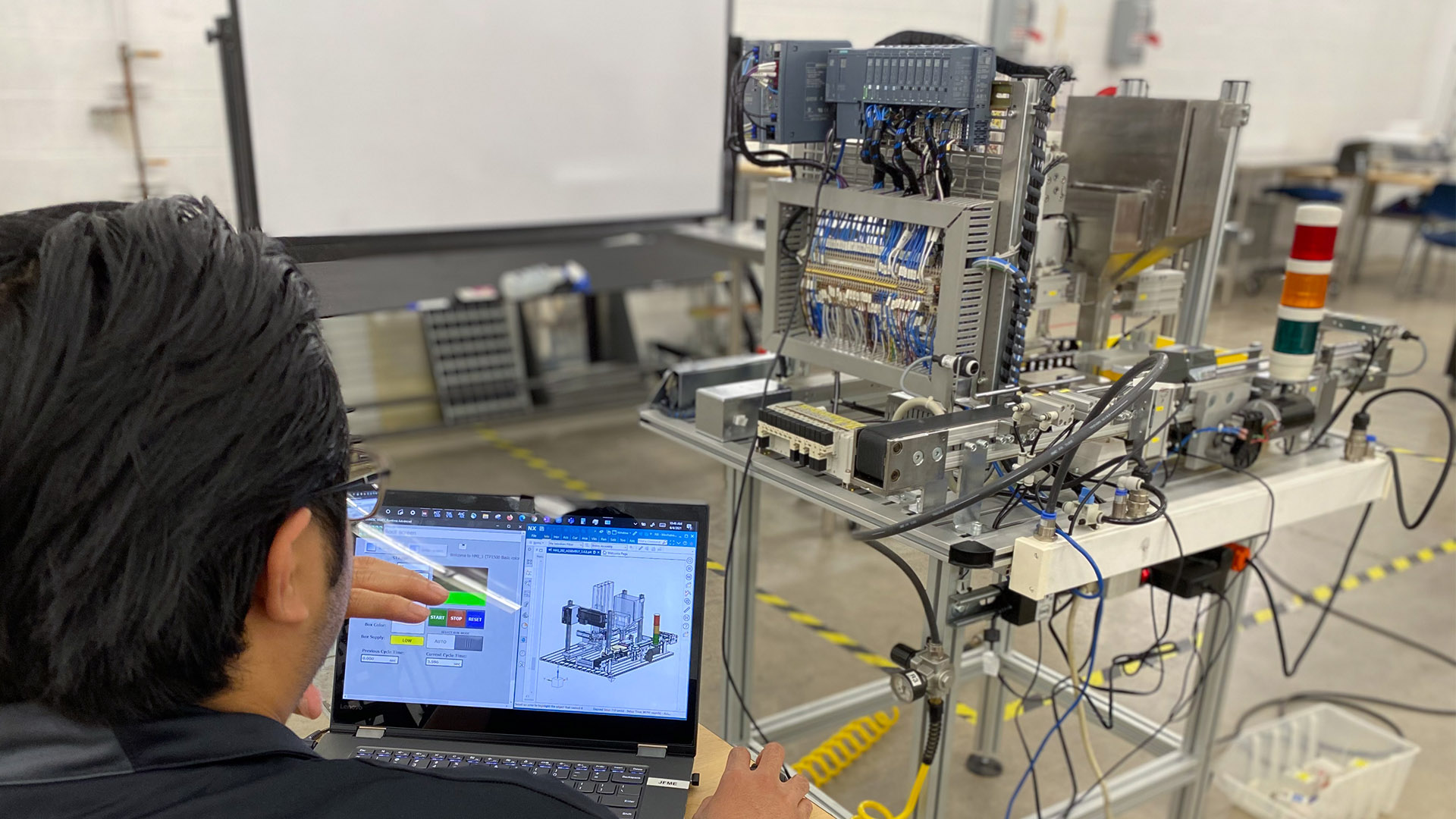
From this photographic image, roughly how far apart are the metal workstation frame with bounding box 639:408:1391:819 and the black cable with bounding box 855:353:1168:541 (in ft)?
0.13

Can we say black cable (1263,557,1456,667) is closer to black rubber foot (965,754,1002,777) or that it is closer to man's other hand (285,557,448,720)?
black rubber foot (965,754,1002,777)

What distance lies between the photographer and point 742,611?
6.40 feet

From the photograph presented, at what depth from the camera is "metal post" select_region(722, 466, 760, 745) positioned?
188 cm

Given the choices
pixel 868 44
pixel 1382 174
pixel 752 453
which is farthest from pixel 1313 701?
pixel 1382 174

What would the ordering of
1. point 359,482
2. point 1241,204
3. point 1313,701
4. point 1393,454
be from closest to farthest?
1. point 359,482
2. point 1393,454
3. point 1313,701
4. point 1241,204

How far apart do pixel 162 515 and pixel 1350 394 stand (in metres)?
1.93

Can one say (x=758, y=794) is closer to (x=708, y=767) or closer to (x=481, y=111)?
(x=708, y=767)

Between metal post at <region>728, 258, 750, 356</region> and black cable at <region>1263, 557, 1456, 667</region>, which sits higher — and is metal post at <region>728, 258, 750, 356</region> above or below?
above

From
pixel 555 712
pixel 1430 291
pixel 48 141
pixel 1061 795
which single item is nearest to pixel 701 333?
pixel 48 141

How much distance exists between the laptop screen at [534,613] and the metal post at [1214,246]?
3.96ft

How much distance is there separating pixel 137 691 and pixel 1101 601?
1.35m

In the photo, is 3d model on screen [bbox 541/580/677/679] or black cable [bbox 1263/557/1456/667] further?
black cable [bbox 1263/557/1456/667]

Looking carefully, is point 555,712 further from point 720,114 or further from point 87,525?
point 720,114

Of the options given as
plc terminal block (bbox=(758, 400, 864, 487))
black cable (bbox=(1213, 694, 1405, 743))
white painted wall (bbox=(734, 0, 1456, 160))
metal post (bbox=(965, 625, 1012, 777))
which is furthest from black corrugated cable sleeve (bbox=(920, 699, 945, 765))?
white painted wall (bbox=(734, 0, 1456, 160))
